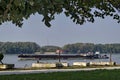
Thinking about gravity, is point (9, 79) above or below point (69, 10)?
below

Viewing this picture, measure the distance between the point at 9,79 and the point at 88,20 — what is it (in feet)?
25.6

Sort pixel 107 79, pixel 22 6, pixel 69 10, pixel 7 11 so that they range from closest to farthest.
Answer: pixel 22 6 → pixel 7 11 → pixel 69 10 → pixel 107 79

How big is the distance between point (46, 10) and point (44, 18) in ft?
1.59

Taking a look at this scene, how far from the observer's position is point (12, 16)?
601 centimetres

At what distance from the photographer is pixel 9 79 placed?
1611cm

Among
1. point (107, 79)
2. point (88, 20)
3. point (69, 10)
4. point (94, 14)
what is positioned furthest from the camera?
point (107, 79)

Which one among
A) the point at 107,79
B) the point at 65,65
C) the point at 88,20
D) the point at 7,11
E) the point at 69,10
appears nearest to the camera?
the point at 7,11

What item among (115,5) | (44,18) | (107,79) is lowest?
(107,79)

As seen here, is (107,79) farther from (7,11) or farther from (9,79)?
(7,11)

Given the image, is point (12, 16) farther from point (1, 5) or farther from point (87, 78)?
point (87, 78)

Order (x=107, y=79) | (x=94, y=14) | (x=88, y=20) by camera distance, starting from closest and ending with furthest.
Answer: (x=88, y=20) → (x=94, y=14) → (x=107, y=79)

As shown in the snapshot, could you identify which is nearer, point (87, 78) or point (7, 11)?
point (7, 11)

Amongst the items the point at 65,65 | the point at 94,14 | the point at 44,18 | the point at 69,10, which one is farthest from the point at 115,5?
the point at 65,65

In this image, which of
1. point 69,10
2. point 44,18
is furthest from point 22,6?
point 69,10
